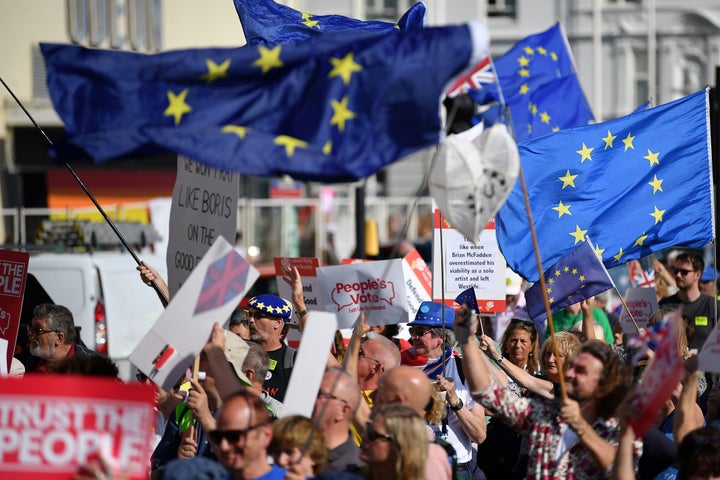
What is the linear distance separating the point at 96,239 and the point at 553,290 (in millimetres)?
6073

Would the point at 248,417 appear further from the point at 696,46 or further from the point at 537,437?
the point at 696,46

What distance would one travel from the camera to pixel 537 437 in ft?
19.5

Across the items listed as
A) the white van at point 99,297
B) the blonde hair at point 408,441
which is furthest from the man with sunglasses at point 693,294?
the blonde hair at point 408,441

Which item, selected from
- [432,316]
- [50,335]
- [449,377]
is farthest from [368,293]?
[50,335]

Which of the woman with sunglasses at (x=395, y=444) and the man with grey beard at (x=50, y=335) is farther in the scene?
the man with grey beard at (x=50, y=335)

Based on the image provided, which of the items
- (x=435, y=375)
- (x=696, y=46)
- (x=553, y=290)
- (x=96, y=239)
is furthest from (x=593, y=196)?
(x=696, y=46)

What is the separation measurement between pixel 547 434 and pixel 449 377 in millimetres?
2083

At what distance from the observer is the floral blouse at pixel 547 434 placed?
5836 mm

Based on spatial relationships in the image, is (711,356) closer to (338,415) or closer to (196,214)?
(338,415)

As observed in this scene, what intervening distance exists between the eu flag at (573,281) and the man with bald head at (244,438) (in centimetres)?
411

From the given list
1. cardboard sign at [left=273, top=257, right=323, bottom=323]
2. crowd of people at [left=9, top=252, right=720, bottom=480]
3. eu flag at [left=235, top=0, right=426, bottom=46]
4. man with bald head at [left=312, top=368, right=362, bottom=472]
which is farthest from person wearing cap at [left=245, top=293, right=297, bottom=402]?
man with bald head at [left=312, top=368, right=362, bottom=472]

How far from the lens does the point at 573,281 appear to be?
30.5 ft

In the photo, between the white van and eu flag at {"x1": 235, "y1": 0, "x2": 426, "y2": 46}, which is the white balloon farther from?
the white van

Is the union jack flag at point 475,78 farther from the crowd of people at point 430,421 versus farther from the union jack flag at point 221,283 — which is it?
the union jack flag at point 221,283
